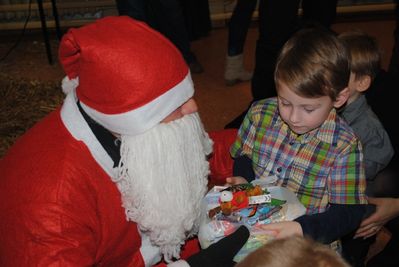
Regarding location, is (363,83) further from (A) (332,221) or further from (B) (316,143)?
(A) (332,221)

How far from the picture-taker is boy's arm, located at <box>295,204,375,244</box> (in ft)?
3.89

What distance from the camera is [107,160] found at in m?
1.10

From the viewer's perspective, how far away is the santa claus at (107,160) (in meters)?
0.99

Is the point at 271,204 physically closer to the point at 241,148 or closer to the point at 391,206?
the point at 241,148

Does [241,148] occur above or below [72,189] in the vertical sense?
below

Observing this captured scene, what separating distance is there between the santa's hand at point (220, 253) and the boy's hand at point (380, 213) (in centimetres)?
51

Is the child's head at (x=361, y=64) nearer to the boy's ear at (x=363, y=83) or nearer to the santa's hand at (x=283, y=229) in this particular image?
the boy's ear at (x=363, y=83)

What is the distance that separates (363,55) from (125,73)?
0.83m

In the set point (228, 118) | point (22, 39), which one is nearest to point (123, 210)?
point (228, 118)

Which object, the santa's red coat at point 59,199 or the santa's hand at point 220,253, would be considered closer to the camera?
the santa's red coat at point 59,199

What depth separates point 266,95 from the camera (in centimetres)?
216

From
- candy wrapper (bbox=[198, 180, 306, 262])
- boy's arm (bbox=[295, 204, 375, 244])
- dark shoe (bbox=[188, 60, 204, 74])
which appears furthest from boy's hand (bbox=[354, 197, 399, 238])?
dark shoe (bbox=[188, 60, 204, 74])

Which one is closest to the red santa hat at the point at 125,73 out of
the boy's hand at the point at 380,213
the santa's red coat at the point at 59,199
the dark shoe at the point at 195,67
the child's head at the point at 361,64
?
the santa's red coat at the point at 59,199

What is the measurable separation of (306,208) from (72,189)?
68 cm
